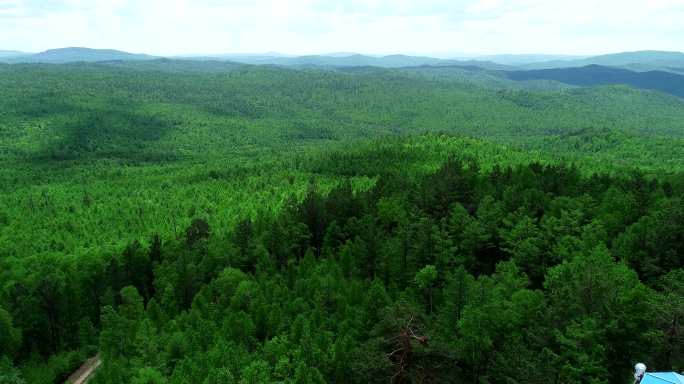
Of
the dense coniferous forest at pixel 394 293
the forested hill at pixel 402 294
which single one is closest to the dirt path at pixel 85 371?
→ the dense coniferous forest at pixel 394 293

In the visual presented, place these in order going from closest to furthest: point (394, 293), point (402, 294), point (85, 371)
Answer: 1. point (402, 294)
2. point (394, 293)
3. point (85, 371)

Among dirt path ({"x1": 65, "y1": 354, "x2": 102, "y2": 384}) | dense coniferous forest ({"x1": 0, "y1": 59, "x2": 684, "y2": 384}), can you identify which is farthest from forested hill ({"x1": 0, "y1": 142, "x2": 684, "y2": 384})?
dirt path ({"x1": 65, "y1": 354, "x2": 102, "y2": 384})

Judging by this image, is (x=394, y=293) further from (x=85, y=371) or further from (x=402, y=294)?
(x=85, y=371)

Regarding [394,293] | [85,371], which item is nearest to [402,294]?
[394,293]

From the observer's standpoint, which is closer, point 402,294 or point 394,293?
point 402,294

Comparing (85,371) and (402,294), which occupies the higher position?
(402,294)

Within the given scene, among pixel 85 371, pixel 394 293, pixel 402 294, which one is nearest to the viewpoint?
pixel 402 294

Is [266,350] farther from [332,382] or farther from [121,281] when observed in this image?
[121,281]

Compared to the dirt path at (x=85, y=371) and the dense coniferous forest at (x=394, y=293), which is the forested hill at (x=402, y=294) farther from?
the dirt path at (x=85, y=371)
